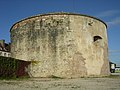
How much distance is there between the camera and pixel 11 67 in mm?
15406

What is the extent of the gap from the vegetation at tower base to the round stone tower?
1.00 metres

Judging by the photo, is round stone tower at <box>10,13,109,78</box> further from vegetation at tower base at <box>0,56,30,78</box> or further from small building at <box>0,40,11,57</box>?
small building at <box>0,40,11,57</box>

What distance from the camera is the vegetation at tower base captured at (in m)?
14.4

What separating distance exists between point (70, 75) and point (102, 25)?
655 cm

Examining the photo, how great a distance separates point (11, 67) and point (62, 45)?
4.59 meters

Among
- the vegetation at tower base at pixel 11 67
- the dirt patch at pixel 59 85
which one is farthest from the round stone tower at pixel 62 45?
the dirt patch at pixel 59 85

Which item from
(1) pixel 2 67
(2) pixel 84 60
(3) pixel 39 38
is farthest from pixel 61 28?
(1) pixel 2 67

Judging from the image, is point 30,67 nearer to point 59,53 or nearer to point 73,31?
point 59,53

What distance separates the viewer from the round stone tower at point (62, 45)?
16.8 m

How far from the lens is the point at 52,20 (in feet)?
→ 58.1

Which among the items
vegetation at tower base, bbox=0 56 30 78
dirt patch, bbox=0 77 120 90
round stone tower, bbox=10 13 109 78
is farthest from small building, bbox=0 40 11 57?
dirt patch, bbox=0 77 120 90

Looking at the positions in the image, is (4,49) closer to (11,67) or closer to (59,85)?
(11,67)

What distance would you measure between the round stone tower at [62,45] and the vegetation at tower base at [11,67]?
100 centimetres

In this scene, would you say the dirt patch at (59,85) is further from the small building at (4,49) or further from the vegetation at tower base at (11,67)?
the small building at (4,49)
